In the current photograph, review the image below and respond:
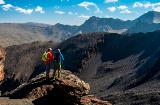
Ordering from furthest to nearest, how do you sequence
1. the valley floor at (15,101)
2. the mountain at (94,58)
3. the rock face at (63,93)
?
1. the mountain at (94,58)
2. the valley floor at (15,101)
3. the rock face at (63,93)

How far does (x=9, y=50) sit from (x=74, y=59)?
44.9m

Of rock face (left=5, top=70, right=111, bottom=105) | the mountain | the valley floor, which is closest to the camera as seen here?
rock face (left=5, top=70, right=111, bottom=105)

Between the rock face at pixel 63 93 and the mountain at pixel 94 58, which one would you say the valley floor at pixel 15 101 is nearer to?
the rock face at pixel 63 93

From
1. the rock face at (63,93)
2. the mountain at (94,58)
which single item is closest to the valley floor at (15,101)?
the rock face at (63,93)

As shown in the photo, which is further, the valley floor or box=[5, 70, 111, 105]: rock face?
the valley floor

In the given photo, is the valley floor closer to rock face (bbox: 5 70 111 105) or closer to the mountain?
rock face (bbox: 5 70 111 105)

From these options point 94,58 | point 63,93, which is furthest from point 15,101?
point 94,58

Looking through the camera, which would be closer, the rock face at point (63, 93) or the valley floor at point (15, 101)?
the rock face at point (63, 93)

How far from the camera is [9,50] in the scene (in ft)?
486

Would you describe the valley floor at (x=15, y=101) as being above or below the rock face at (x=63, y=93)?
below

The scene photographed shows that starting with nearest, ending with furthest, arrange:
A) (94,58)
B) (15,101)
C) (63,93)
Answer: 1. (63,93)
2. (15,101)
3. (94,58)

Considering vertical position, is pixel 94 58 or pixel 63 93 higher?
pixel 63 93

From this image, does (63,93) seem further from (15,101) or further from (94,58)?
(94,58)

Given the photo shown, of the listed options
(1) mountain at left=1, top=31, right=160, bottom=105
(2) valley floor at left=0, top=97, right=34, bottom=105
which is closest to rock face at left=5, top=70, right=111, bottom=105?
(2) valley floor at left=0, top=97, right=34, bottom=105
